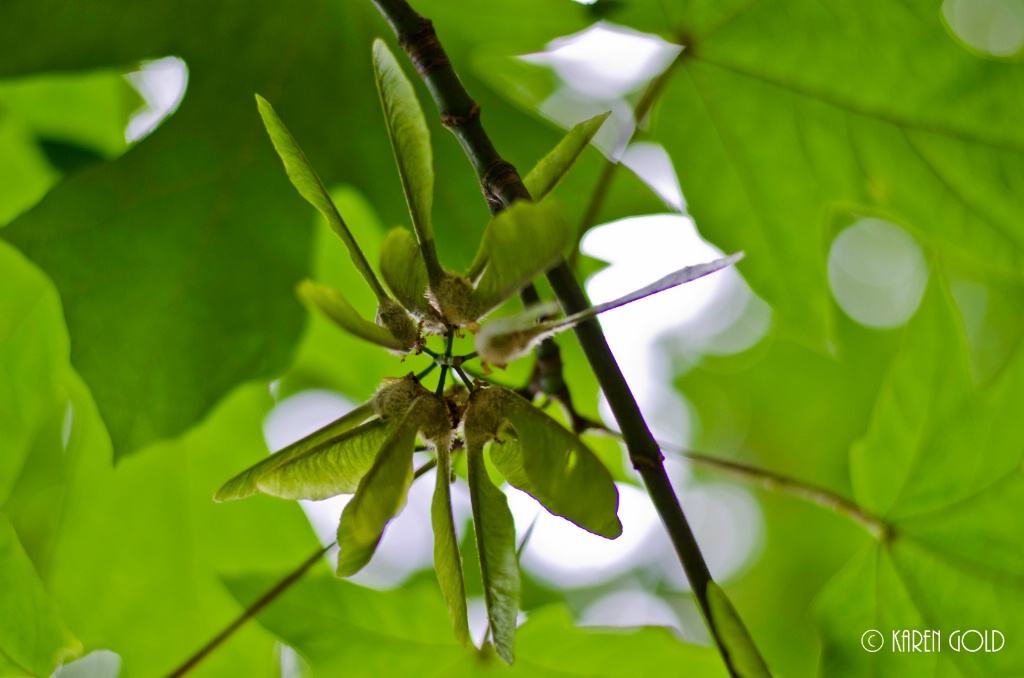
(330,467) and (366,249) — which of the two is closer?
(330,467)

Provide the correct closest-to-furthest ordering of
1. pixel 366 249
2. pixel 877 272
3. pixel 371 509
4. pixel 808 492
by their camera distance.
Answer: pixel 371 509 < pixel 808 492 < pixel 366 249 < pixel 877 272

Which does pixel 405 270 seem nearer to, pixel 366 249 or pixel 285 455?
pixel 285 455

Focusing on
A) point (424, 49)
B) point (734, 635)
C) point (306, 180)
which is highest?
point (424, 49)

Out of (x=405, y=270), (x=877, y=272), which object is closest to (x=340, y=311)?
(x=405, y=270)

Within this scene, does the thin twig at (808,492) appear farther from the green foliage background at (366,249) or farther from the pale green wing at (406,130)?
the pale green wing at (406,130)

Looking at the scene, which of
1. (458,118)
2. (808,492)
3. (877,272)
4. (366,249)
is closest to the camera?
(458,118)

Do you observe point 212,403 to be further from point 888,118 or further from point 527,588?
point 888,118

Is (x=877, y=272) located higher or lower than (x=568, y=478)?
higher

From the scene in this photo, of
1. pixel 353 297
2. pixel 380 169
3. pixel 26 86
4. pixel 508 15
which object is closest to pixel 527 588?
pixel 353 297
